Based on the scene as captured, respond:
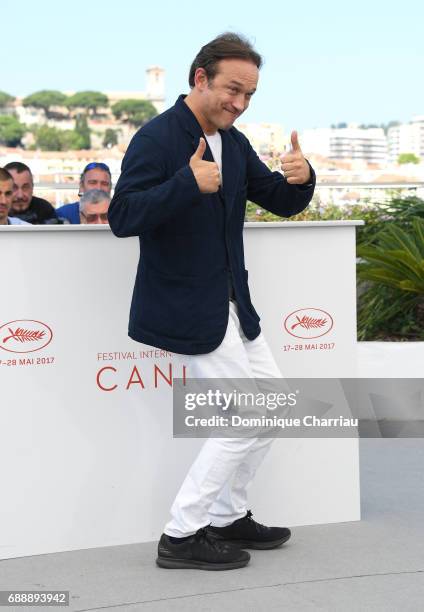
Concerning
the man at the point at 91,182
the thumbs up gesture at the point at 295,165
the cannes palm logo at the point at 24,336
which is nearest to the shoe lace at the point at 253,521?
the cannes palm logo at the point at 24,336

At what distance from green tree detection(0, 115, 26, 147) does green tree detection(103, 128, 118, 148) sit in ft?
43.6

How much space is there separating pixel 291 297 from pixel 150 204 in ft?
3.08

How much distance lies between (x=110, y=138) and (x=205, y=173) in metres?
181

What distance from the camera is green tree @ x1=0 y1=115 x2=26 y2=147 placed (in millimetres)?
177125

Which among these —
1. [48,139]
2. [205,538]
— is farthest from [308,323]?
[48,139]

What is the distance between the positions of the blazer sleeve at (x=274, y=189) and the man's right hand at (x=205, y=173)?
0.53 metres

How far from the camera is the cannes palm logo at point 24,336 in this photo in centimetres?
379

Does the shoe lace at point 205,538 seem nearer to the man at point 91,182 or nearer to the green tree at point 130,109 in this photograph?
the man at point 91,182

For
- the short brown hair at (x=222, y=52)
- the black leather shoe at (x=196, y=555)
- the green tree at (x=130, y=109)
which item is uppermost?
the green tree at (x=130, y=109)

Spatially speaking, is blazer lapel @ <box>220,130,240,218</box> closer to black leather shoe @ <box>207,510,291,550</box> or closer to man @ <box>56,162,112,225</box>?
black leather shoe @ <box>207,510,291,550</box>

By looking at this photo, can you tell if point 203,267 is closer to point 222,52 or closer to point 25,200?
point 222,52

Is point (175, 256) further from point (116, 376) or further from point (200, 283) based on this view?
point (116, 376)

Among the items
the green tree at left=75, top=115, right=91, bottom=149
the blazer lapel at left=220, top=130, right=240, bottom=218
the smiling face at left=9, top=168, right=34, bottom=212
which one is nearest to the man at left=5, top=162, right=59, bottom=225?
the smiling face at left=9, top=168, right=34, bottom=212

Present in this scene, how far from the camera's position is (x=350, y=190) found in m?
11.5
